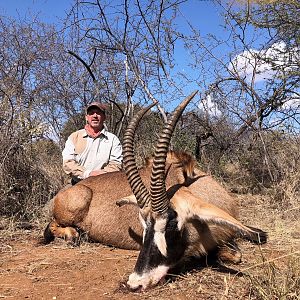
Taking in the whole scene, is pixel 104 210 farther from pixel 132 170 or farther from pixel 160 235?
pixel 160 235

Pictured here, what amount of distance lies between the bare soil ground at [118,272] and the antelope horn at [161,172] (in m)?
0.65

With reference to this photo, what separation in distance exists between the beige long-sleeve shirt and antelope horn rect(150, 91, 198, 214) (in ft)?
8.81

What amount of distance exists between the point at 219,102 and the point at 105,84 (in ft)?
8.47

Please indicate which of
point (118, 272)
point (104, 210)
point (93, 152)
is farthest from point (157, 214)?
→ point (93, 152)

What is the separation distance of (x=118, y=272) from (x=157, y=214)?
819 millimetres

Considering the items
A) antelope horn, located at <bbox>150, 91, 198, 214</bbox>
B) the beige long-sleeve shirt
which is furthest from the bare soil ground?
the beige long-sleeve shirt

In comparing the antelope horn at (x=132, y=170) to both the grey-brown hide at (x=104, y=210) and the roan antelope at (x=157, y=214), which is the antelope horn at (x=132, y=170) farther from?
the grey-brown hide at (x=104, y=210)

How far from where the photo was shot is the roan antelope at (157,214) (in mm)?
3691

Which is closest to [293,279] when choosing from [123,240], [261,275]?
[261,275]

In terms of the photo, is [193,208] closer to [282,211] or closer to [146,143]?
[282,211]

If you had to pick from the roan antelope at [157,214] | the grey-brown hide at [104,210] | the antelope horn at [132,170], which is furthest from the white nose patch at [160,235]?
the grey-brown hide at [104,210]

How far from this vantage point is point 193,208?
402cm

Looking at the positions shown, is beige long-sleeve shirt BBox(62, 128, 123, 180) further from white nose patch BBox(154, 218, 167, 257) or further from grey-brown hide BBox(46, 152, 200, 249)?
white nose patch BBox(154, 218, 167, 257)

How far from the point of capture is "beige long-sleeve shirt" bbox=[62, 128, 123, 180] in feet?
21.4
